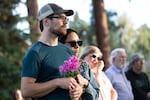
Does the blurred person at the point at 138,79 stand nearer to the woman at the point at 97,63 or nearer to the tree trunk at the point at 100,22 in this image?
the woman at the point at 97,63

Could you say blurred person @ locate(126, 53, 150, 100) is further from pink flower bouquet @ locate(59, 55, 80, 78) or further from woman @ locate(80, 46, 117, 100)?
pink flower bouquet @ locate(59, 55, 80, 78)

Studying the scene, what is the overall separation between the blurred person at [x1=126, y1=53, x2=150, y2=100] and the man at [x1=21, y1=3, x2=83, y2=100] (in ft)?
13.8

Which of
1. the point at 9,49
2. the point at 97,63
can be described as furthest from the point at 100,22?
the point at 97,63

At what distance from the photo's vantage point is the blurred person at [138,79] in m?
8.20

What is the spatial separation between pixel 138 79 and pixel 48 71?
4487 mm

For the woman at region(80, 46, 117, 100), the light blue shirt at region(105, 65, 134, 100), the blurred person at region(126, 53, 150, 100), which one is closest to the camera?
the woman at region(80, 46, 117, 100)

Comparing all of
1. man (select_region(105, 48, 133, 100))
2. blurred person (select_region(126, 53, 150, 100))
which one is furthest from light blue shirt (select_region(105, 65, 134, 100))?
blurred person (select_region(126, 53, 150, 100))

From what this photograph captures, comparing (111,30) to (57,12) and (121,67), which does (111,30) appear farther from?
(57,12)

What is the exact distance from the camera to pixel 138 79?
8320mm

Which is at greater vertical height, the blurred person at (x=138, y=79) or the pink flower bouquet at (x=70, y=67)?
the pink flower bouquet at (x=70, y=67)

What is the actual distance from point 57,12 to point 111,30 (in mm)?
37426

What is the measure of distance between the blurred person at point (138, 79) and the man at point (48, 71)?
4.20m

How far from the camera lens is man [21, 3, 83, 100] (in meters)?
3.96

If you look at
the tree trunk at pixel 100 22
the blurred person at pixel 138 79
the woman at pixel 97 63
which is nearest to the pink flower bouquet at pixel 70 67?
the woman at pixel 97 63
